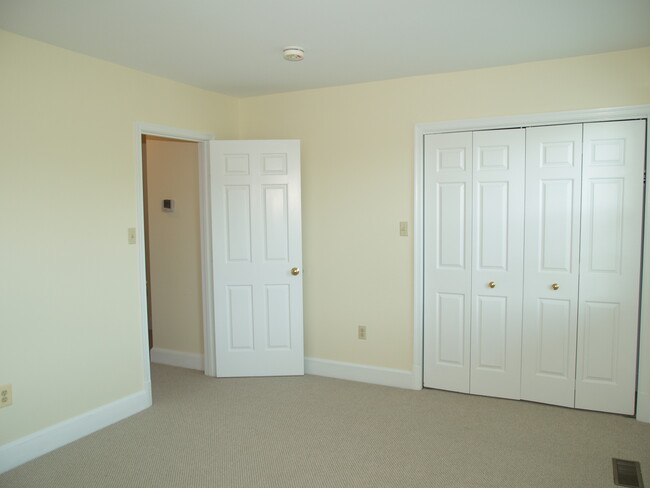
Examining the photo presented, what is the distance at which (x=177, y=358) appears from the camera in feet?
14.9

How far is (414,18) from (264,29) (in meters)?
0.81

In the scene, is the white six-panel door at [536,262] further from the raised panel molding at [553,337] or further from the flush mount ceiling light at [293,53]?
the flush mount ceiling light at [293,53]

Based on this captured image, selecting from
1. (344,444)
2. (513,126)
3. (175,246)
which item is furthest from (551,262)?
(175,246)

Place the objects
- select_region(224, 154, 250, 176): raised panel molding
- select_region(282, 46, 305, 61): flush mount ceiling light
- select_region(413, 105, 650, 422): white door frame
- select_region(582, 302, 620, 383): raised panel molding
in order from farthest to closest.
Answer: select_region(224, 154, 250, 176): raised panel molding, select_region(582, 302, 620, 383): raised panel molding, select_region(413, 105, 650, 422): white door frame, select_region(282, 46, 305, 61): flush mount ceiling light

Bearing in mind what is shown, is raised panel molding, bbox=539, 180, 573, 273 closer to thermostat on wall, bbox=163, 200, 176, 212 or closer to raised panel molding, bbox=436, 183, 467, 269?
raised panel molding, bbox=436, 183, 467, 269

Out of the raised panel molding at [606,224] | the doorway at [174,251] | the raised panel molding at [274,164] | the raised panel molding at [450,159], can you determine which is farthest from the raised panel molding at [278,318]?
the raised panel molding at [606,224]

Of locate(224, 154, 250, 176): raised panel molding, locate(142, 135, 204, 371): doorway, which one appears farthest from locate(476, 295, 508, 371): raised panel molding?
locate(142, 135, 204, 371): doorway

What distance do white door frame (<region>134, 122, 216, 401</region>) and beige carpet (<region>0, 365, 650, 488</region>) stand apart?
0.47 meters

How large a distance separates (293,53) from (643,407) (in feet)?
10.7

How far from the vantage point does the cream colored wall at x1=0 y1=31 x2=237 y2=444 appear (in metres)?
2.73

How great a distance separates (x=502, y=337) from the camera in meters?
3.60

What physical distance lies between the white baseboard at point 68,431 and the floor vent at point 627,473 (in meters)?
3.05

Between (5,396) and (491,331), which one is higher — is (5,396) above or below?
below

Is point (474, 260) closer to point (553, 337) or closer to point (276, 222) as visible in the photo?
point (553, 337)
